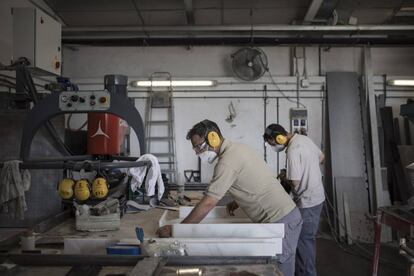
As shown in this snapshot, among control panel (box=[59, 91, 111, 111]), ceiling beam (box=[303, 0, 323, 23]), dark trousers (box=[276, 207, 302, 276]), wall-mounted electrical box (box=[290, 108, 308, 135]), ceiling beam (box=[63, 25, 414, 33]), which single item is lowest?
dark trousers (box=[276, 207, 302, 276])

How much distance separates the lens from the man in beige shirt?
1995mm

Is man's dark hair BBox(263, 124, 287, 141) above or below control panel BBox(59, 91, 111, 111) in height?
below

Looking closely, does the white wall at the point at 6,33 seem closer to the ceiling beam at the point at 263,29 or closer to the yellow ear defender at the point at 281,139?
the ceiling beam at the point at 263,29

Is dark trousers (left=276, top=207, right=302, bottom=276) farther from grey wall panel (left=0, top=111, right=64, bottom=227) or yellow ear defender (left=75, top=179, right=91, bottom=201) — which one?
grey wall panel (left=0, top=111, right=64, bottom=227)

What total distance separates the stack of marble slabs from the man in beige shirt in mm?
288

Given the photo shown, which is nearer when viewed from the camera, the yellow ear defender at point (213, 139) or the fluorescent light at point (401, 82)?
the yellow ear defender at point (213, 139)

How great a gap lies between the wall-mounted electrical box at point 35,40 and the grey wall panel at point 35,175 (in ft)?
2.04

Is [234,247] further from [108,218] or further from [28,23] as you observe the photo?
[28,23]

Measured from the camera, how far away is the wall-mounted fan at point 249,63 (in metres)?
4.73

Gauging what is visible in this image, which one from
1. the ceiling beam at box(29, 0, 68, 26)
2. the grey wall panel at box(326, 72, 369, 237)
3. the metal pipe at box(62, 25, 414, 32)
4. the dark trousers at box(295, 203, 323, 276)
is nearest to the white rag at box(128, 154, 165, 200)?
the dark trousers at box(295, 203, 323, 276)

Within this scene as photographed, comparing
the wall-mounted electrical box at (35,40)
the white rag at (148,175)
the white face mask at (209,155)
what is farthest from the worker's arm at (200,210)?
the wall-mounted electrical box at (35,40)

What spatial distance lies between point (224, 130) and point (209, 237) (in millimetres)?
3362

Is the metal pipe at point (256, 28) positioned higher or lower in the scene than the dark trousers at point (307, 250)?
higher

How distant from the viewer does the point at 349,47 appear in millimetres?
5023
